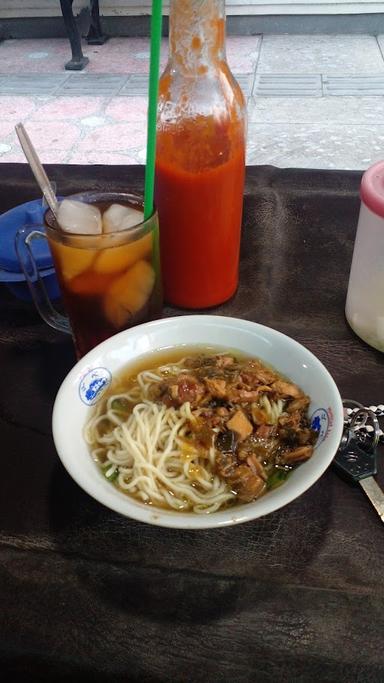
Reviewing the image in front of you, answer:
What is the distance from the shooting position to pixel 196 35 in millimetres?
950

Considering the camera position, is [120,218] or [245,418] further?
[120,218]

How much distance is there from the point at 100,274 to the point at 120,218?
11 centimetres

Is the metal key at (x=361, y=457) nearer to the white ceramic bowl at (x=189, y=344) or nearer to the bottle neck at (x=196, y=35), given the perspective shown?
the white ceramic bowl at (x=189, y=344)

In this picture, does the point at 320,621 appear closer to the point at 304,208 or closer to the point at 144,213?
the point at 144,213

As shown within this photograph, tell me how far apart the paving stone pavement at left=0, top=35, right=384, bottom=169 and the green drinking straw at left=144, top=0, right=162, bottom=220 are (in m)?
2.30

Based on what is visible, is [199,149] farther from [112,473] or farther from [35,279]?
[112,473]

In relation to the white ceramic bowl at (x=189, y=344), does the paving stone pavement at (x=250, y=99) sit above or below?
below

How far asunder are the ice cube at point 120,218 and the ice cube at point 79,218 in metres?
0.01

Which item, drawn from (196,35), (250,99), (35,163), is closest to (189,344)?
(35,163)

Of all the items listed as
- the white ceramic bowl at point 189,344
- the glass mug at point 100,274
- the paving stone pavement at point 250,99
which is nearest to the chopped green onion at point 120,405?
the white ceramic bowl at point 189,344

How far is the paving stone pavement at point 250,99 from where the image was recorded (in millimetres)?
3289

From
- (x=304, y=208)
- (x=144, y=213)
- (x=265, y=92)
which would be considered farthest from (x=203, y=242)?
(x=265, y=92)

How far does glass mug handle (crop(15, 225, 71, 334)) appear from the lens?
1044 mm

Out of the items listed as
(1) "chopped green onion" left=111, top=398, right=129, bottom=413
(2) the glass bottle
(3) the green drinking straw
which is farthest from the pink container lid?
(1) "chopped green onion" left=111, top=398, right=129, bottom=413
